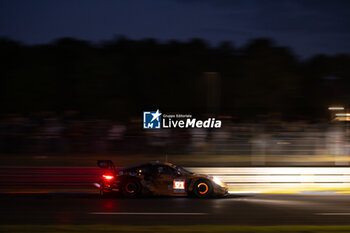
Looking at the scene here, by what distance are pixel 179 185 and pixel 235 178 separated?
284 cm

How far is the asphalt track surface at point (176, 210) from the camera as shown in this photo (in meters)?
8.00

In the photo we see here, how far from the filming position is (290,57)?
151ft

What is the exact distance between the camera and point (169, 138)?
1845 cm

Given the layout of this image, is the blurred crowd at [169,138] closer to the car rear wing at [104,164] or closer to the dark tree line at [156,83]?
the car rear wing at [104,164]

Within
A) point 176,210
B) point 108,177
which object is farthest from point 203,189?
point 108,177

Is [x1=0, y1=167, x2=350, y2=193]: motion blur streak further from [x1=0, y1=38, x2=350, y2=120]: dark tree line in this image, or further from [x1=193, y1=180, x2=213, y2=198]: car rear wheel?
[x1=0, y1=38, x2=350, y2=120]: dark tree line

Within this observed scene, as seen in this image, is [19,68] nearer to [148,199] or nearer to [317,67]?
[317,67]

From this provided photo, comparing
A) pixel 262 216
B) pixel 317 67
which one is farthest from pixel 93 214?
pixel 317 67

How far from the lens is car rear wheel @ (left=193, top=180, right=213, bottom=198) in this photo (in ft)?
36.1

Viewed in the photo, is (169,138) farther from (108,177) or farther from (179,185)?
(108,177)

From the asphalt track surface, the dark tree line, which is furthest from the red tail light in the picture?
the dark tree line

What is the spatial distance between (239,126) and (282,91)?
2162 cm

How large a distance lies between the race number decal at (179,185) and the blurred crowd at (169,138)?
21.7 feet

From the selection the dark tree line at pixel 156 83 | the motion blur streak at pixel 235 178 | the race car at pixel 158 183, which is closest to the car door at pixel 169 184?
the race car at pixel 158 183
